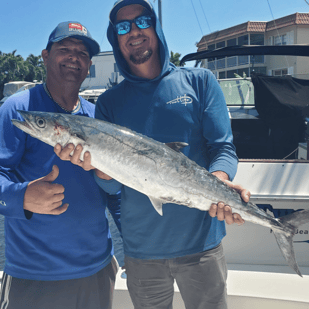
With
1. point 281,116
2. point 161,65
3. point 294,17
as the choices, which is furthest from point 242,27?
point 161,65

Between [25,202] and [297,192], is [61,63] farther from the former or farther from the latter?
[297,192]

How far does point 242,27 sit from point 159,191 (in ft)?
115

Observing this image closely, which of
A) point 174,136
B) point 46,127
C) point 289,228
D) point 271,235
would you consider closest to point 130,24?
point 174,136

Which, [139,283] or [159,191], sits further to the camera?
[139,283]

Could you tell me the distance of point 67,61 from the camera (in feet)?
7.41

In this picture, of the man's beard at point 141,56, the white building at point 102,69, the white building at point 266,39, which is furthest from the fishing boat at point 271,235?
the white building at point 102,69

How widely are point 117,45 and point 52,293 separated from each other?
1.91m

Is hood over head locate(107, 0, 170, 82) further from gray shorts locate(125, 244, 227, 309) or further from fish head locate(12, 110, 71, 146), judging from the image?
gray shorts locate(125, 244, 227, 309)

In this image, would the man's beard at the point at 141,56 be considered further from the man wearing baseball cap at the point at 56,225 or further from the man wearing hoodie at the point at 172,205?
the man wearing baseball cap at the point at 56,225

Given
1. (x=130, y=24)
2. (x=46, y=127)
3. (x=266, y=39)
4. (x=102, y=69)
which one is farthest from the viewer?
(x=102, y=69)

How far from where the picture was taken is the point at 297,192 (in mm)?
3160

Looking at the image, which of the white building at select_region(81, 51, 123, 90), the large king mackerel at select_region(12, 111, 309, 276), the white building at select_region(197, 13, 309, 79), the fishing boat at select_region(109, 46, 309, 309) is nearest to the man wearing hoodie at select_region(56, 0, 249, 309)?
the large king mackerel at select_region(12, 111, 309, 276)

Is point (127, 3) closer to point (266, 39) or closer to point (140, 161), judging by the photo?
point (140, 161)

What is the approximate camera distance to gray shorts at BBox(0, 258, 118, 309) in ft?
6.59
